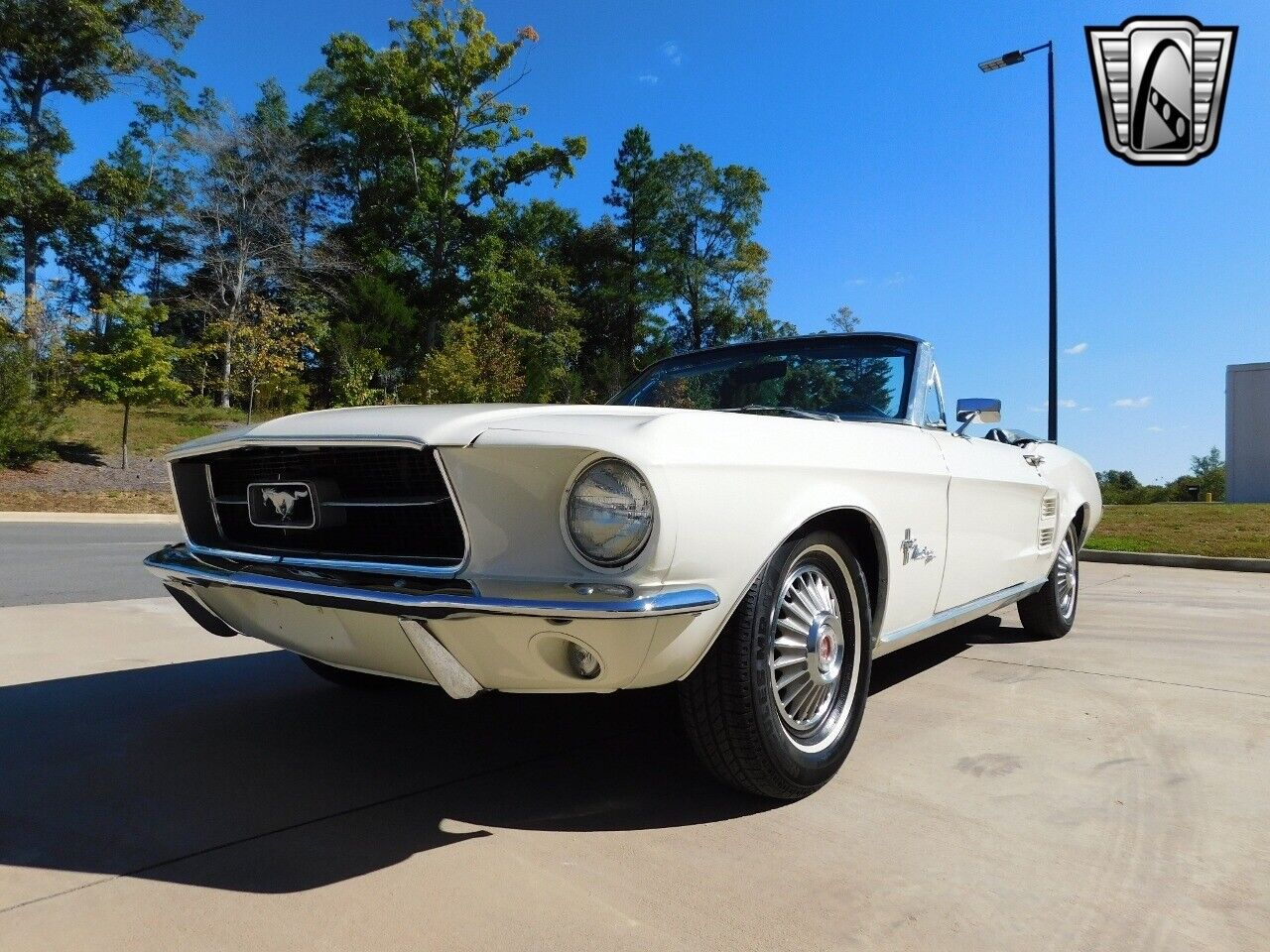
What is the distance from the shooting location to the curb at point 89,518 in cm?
1380

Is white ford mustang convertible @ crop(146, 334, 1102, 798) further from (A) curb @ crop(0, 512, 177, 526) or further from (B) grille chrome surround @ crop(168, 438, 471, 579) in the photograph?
(A) curb @ crop(0, 512, 177, 526)

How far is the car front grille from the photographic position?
Result: 2258 millimetres

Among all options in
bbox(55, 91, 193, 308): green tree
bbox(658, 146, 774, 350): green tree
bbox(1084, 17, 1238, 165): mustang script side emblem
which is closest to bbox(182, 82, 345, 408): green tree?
bbox(55, 91, 193, 308): green tree

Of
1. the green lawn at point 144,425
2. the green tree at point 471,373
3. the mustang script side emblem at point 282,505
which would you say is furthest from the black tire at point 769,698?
the green lawn at point 144,425

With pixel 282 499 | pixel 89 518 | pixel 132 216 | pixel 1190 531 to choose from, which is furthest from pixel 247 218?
pixel 282 499

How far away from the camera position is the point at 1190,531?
1175cm

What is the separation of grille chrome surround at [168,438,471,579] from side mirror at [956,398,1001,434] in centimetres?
237

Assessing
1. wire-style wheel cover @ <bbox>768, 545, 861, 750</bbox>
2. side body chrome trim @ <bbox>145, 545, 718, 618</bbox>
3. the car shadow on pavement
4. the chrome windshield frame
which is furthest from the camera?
the chrome windshield frame

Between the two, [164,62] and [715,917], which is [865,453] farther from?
[164,62]

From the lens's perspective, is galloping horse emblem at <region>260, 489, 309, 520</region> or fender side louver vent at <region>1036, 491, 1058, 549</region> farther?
fender side louver vent at <region>1036, 491, 1058, 549</region>

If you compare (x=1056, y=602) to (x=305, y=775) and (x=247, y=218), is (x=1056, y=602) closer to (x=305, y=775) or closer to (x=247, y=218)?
(x=305, y=775)

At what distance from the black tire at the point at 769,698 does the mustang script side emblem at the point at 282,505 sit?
114cm

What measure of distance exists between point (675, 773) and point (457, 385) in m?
19.8

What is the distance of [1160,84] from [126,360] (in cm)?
1939
